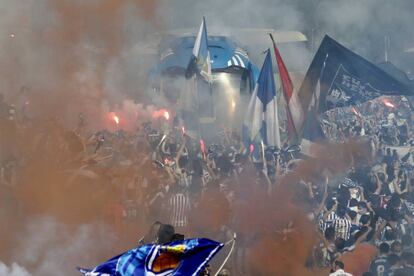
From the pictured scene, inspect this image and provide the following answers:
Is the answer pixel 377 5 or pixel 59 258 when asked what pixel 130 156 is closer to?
pixel 59 258

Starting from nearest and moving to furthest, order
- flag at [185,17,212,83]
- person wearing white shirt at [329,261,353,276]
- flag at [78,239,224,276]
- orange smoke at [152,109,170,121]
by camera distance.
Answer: flag at [78,239,224,276]
person wearing white shirt at [329,261,353,276]
flag at [185,17,212,83]
orange smoke at [152,109,170,121]

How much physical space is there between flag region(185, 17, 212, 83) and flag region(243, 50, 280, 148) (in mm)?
1063

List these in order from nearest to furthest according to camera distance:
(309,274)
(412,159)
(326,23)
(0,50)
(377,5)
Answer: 1. (309,274)
2. (0,50)
3. (412,159)
4. (326,23)
5. (377,5)

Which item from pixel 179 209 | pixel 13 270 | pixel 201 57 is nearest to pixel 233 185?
pixel 179 209

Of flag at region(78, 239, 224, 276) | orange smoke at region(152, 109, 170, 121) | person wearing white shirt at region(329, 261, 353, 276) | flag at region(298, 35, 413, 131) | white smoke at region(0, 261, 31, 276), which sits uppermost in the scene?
flag at region(298, 35, 413, 131)

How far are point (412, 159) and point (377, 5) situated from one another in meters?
6.13

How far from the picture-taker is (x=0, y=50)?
9672 millimetres

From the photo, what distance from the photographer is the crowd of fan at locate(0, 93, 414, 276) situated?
7590 millimetres

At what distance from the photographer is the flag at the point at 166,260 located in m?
4.23

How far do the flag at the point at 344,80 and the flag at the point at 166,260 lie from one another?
18.0 ft

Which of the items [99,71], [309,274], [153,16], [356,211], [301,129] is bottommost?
[309,274]

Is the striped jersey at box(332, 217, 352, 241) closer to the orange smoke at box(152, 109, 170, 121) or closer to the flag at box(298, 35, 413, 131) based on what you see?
the flag at box(298, 35, 413, 131)

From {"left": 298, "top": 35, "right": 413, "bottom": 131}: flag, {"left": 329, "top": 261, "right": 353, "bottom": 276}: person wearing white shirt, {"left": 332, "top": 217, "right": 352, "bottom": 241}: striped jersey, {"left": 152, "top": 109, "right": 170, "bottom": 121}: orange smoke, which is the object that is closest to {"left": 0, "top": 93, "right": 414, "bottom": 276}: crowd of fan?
{"left": 332, "top": 217, "right": 352, "bottom": 241}: striped jersey

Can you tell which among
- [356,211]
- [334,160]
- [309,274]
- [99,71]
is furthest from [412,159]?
[99,71]
